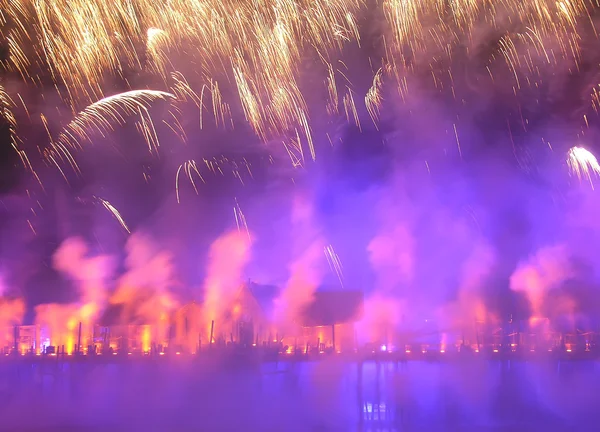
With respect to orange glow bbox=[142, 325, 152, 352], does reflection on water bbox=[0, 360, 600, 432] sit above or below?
below

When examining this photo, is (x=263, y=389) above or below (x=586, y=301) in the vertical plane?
below

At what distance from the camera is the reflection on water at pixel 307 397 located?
20.6 m

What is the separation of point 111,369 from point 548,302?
66.4ft

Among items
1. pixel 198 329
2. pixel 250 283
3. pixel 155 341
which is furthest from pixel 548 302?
pixel 155 341

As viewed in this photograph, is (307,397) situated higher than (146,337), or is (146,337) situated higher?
(146,337)

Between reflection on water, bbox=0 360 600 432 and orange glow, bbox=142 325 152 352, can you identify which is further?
orange glow, bbox=142 325 152 352

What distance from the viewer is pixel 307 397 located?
24.1 meters

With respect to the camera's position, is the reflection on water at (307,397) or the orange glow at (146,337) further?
the orange glow at (146,337)

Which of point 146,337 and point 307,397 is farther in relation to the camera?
point 146,337

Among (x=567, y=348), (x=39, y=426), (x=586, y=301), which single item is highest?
(x=586, y=301)

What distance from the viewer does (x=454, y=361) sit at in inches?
1110

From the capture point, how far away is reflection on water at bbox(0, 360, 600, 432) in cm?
2058

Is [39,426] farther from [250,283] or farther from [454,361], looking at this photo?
[454,361]

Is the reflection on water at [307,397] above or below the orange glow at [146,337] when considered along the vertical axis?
below
